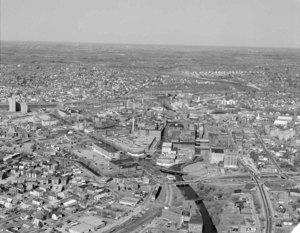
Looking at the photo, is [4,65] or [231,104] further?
[4,65]

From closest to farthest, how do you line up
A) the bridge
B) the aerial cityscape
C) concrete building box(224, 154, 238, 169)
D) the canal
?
the canal < the aerial cityscape < the bridge < concrete building box(224, 154, 238, 169)

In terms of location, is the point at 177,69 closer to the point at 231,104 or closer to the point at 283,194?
the point at 231,104

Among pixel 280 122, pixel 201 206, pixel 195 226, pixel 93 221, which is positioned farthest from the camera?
pixel 280 122

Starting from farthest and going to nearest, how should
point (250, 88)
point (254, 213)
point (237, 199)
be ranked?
point (250, 88), point (237, 199), point (254, 213)

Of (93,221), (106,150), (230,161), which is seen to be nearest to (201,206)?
(93,221)

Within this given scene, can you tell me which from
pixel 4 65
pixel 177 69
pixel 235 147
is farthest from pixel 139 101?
pixel 4 65

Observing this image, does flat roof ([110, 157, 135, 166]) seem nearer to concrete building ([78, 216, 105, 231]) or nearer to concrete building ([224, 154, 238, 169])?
concrete building ([224, 154, 238, 169])

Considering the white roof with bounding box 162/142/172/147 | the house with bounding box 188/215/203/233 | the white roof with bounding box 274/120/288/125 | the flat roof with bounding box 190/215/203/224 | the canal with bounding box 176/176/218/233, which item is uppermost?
the white roof with bounding box 274/120/288/125

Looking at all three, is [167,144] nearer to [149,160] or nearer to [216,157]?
[149,160]

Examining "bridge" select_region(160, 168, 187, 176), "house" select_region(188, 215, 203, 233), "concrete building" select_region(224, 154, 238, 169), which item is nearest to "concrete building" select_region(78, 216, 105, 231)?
"house" select_region(188, 215, 203, 233)
